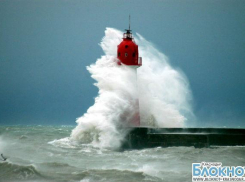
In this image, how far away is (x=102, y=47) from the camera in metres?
18.6

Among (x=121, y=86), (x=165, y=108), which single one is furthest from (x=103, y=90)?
(x=165, y=108)

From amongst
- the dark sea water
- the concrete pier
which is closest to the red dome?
the concrete pier

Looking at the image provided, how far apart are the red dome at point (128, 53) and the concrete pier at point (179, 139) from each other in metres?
4.29

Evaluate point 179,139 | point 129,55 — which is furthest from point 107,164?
point 129,55

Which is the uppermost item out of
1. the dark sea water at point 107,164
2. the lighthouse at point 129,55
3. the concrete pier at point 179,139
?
the lighthouse at point 129,55

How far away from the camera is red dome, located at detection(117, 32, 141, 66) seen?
16.8 meters

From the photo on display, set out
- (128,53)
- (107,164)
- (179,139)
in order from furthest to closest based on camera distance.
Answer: (128,53)
(179,139)
(107,164)

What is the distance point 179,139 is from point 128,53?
5.45 meters

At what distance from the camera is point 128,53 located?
55.2 feet

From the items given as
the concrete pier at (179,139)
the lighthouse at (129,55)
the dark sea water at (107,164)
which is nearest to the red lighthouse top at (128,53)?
the lighthouse at (129,55)

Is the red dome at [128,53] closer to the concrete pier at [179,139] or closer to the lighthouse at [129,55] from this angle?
the lighthouse at [129,55]

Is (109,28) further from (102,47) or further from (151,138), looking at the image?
(151,138)

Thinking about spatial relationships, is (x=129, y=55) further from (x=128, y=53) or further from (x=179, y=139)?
(x=179, y=139)

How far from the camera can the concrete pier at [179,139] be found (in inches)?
546
